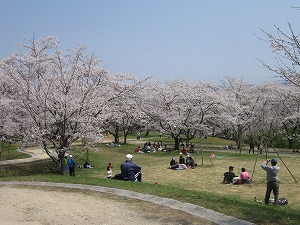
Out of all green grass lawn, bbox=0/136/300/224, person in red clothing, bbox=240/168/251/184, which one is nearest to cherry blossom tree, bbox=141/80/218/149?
green grass lawn, bbox=0/136/300/224

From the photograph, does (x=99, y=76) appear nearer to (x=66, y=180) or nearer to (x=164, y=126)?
(x=66, y=180)

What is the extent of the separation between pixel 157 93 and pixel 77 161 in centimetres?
1501

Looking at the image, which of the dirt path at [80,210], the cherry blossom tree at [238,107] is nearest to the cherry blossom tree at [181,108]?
the cherry blossom tree at [238,107]

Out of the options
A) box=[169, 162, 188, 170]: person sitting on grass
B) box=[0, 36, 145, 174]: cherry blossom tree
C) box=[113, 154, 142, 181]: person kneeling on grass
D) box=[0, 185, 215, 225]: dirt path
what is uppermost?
box=[0, 36, 145, 174]: cherry blossom tree

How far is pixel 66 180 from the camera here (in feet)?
43.5

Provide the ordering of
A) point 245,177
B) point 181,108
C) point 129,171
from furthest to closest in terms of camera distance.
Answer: point 181,108
point 245,177
point 129,171

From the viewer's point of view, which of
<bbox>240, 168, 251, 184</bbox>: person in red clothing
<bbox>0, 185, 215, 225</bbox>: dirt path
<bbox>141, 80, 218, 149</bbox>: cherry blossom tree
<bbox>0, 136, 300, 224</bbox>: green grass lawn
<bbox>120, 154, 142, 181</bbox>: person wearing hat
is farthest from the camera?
<bbox>141, 80, 218, 149</bbox>: cherry blossom tree

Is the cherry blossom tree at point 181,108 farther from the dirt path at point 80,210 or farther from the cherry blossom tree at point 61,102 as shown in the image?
the dirt path at point 80,210

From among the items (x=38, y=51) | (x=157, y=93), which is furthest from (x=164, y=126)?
(x=38, y=51)

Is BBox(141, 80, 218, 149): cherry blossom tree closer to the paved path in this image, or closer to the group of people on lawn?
the group of people on lawn

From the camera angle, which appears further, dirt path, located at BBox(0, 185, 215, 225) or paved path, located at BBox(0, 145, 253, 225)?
dirt path, located at BBox(0, 185, 215, 225)

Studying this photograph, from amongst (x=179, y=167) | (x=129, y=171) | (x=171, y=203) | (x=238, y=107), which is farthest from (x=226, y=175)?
(x=238, y=107)

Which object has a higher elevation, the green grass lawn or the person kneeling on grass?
the person kneeling on grass

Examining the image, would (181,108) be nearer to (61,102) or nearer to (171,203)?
(61,102)
